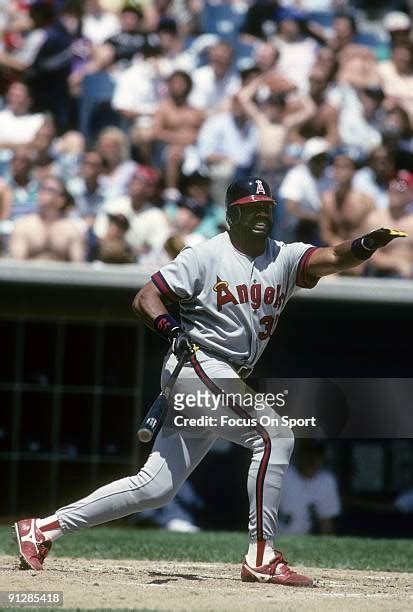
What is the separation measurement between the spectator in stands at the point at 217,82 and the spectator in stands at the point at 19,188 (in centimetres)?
181

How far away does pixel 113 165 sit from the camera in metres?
10.9

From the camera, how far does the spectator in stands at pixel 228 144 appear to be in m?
10.9

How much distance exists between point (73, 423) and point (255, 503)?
4.99 m

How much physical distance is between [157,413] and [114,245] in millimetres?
4607

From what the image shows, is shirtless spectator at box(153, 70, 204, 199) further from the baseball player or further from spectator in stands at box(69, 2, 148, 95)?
the baseball player

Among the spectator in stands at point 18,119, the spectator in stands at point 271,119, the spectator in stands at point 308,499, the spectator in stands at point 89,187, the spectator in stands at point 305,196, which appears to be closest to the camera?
the spectator in stands at point 308,499

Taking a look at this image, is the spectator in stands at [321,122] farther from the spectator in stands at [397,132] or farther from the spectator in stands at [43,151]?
the spectator in stands at [43,151]

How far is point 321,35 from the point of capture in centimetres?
1273

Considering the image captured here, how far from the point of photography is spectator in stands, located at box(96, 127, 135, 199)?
1076 cm

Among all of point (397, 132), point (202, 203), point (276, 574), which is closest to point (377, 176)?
point (397, 132)

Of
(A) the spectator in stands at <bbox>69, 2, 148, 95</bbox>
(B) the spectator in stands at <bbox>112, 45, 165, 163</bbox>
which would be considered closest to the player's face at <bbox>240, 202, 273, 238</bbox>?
(B) the spectator in stands at <bbox>112, 45, 165, 163</bbox>

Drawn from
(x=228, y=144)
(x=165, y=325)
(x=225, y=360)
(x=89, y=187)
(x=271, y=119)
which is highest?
(x=271, y=119)

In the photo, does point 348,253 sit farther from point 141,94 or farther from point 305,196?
point 141,94
